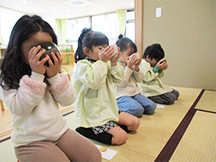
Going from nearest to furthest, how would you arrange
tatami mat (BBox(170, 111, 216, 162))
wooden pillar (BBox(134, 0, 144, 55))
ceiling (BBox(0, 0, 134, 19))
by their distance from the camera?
tatami mat (BBox(170, 111, 216, 162)) → wooden pillar (BBox(134, 0, 144, 55)) → ceiling (BBox(0, 0, 134, 19))

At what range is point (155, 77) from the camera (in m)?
1.75

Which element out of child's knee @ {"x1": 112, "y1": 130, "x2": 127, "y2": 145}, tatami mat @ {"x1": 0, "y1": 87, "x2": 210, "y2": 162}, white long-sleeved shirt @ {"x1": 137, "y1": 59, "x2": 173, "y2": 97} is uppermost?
white long-sleeved shirt @ {"x1": 137, "y1": 59, "x2": 173, "y2": 97}

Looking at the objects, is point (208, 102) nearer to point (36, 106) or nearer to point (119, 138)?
point (119, 138)

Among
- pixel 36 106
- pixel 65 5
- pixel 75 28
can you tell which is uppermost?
pixel 65 5

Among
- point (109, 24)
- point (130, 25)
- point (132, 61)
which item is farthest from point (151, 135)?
point (109, 24)

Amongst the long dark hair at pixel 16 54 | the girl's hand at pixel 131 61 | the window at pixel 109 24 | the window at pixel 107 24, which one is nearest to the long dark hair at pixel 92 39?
the girl's hand at pixel 131 61

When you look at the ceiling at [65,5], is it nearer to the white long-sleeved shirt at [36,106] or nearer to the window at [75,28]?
the window at [75,28]

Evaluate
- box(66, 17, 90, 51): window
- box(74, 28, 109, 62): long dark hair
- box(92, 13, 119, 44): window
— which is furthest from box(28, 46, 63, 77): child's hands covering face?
box(66, 17, 90, 51): window

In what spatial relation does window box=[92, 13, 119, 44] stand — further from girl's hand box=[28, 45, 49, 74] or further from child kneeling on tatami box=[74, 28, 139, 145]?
girl's hand box=[28, 45, 49, 74]

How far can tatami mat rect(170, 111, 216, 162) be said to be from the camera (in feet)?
2.79

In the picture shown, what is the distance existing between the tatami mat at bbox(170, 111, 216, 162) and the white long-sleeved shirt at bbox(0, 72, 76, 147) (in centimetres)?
59

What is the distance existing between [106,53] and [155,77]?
94cm

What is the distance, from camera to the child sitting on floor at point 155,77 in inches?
67.9

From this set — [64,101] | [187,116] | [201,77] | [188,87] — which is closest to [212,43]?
[201,77]
